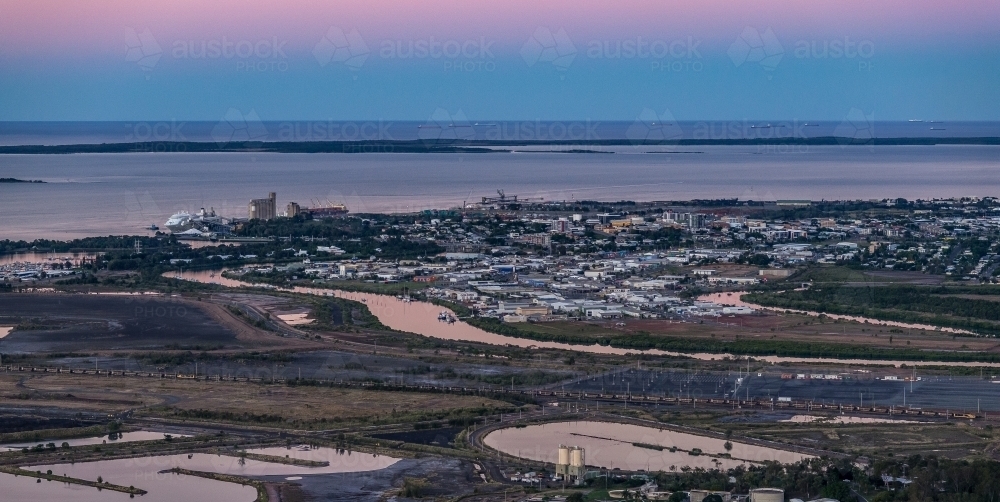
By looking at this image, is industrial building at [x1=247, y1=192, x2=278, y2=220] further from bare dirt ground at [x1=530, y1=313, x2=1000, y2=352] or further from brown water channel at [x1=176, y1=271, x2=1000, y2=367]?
bare dirt ground at [x1=530, y1=313, x2=1000, y2=352]

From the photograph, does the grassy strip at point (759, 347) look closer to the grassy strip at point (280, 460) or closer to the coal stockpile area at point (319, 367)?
the coal stockpile area at point (319, 367)

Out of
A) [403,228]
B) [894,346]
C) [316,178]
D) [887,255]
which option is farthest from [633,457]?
[316,178]

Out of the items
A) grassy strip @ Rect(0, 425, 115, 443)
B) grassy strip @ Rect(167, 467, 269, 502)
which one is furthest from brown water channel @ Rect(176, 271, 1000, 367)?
grassy strip @ Rect(167, 467, 269, 502)

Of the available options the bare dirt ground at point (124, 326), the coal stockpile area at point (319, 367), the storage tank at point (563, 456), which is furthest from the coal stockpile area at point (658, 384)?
the bare dirt ground at point (124, 326)

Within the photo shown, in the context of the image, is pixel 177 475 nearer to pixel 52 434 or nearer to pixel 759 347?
pixel 52 434

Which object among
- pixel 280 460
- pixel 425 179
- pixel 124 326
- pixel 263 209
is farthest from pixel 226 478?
pixel 425 179

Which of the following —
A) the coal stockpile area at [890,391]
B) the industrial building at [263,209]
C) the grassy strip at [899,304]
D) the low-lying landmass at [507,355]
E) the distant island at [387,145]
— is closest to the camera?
the low-lying landmass at [507,355]

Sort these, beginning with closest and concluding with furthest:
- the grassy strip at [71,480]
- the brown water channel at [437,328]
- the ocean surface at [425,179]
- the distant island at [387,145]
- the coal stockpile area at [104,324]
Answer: the grassy strip at [71,480], the brown water channel at [437,328], the coal stockpile area at [104,324], the ocean surface at [425,179], the distant island at [387,145]
